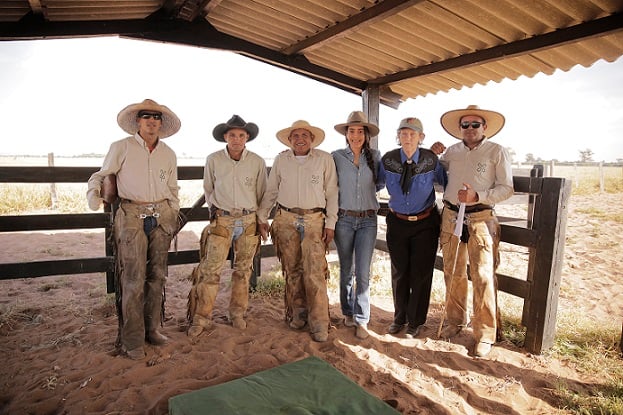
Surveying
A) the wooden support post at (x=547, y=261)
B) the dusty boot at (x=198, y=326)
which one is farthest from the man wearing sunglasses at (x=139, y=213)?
the wooden support post at (x=547, y=261)

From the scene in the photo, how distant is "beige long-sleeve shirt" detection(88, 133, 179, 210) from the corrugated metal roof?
5.04ft

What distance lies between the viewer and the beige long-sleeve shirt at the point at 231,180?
4.04 metres

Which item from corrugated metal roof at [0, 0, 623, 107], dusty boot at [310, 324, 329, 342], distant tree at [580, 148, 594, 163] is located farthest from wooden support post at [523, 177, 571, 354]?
distant tree at [580, 148, 594, 163]

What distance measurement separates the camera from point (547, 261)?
368cm

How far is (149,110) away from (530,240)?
3856mm

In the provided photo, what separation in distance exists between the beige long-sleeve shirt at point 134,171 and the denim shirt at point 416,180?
2.26m

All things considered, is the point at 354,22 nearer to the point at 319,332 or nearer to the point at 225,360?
the point at 319,332

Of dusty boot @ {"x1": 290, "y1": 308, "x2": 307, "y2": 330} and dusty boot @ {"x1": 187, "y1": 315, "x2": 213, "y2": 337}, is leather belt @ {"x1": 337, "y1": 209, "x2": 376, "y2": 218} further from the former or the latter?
dusty boot @ {"x1": 187, "y1": 315, "x2": 213, "y2": 337}

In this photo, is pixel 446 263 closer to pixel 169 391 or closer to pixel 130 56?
pixel 169 391

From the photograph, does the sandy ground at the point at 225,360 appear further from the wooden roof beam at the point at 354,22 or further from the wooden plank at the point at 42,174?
the wooden roof beam at the point at 354,22

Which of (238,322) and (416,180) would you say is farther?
(238,322)

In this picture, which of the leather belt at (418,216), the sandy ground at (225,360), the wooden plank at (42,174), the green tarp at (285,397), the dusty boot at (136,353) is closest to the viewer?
the green tarp at (285,397)

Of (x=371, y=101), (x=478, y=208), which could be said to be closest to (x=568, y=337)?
(x=478, y=208)

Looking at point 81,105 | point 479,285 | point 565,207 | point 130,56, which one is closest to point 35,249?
point 479,285
